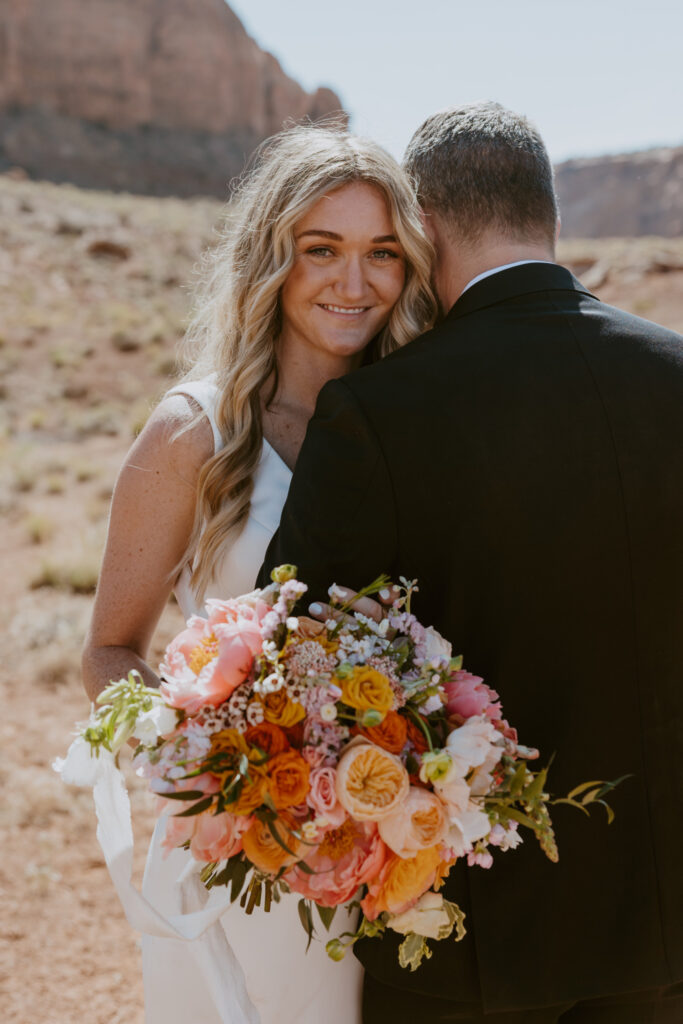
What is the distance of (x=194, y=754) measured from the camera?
159 centimetres

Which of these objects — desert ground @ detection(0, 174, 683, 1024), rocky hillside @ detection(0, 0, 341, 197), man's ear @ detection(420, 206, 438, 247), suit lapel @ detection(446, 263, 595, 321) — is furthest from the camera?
rocky hillside @ detection(0, 0, 341, 197)

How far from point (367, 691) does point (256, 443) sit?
130 cm

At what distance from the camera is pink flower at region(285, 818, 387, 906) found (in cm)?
163

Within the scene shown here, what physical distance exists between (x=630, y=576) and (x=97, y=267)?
92.7 feet

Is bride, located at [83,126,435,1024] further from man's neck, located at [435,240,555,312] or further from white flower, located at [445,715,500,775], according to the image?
white flower, located at [445,715,500,775]

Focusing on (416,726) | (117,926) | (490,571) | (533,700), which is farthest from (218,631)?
(117,926)

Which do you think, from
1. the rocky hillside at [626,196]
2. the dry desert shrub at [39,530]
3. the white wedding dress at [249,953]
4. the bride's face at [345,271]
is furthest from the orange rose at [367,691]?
the rocky hillside at [626,196]

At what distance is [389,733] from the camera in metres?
1.65

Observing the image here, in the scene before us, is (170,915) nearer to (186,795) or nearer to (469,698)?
(186,795)

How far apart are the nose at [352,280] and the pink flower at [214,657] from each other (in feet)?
4.24

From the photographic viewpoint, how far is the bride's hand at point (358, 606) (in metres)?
1.80

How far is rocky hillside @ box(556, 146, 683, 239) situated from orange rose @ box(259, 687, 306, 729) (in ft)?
331

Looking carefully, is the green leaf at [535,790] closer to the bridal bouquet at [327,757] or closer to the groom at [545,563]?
the bridal bouquet at [327,757]

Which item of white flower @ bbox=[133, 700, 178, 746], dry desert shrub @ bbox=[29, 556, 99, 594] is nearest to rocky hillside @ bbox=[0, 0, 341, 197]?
dry desert shrub @ bbox=[29, 556, 99, 594]
